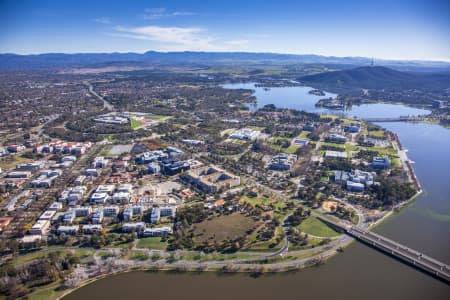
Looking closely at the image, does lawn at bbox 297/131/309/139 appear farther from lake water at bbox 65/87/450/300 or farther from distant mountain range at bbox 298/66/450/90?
distant mountain range at bbox 298/66/450/90

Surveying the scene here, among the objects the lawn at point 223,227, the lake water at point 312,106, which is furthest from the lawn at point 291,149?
the lake water at point 312,106

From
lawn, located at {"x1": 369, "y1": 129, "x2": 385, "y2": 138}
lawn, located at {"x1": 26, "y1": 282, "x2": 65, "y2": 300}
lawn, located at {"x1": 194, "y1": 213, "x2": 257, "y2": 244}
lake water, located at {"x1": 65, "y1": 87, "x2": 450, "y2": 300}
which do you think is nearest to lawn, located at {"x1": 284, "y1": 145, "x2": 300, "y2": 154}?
lawn, located at {"x1": 369, "y1": 129, "x2": 385, "y2": 138}

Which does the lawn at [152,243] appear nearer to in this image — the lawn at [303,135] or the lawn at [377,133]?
the lawn at [303,135]

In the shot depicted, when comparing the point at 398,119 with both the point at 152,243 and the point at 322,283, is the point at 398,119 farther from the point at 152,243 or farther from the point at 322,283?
the point at 152,243

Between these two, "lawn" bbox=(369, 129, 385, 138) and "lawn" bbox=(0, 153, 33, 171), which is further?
"lawn" bbox=(369, 129, 385, 138)

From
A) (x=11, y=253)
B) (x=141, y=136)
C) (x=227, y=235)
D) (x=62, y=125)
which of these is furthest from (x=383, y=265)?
(x=62, y=125)

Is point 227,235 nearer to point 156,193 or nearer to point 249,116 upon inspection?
point 156,193

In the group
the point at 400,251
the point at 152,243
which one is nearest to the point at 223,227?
the point at 152,243

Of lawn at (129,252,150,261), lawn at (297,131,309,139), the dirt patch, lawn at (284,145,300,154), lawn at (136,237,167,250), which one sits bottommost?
lawn at (129,252,150,261)
